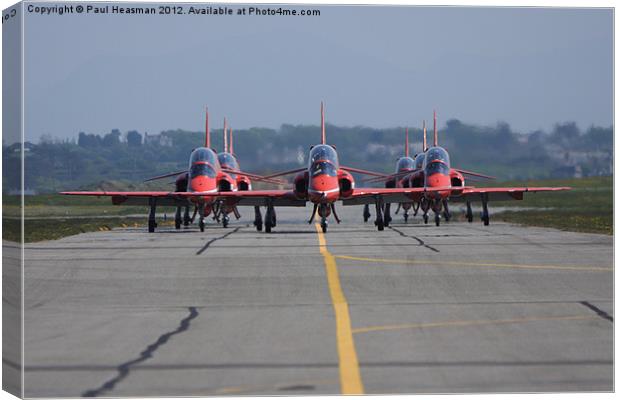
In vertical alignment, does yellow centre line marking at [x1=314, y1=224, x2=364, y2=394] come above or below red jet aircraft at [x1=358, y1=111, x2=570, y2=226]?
below

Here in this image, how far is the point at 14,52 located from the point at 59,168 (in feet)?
18.6

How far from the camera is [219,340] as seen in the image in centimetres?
1559

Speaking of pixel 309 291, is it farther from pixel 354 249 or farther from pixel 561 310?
pixel 354 249

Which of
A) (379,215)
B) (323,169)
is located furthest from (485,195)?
(323,169)

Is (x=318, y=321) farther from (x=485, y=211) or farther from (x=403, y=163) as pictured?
(x=485, y=211)

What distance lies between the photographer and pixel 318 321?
17266 millimetres

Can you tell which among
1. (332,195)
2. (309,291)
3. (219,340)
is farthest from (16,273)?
(332,195)

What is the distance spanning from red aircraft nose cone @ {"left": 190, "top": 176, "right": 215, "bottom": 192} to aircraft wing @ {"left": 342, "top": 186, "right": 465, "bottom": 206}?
5.97 meters

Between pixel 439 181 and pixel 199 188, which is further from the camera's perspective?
pixel 439 181

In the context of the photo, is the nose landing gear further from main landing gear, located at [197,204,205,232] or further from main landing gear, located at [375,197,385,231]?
main landing gear, located at [197,204,205,232]

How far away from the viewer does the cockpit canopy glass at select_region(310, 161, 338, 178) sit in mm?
40525

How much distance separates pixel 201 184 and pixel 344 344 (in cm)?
3396

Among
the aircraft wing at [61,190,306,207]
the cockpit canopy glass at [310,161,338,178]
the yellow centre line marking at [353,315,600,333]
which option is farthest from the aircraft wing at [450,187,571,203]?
the yellow centre line marking at [353,315,600,333]

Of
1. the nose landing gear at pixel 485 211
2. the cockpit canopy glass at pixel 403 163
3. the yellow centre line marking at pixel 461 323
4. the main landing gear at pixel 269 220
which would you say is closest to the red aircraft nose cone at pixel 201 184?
the main landing gear at pixel 269 220
